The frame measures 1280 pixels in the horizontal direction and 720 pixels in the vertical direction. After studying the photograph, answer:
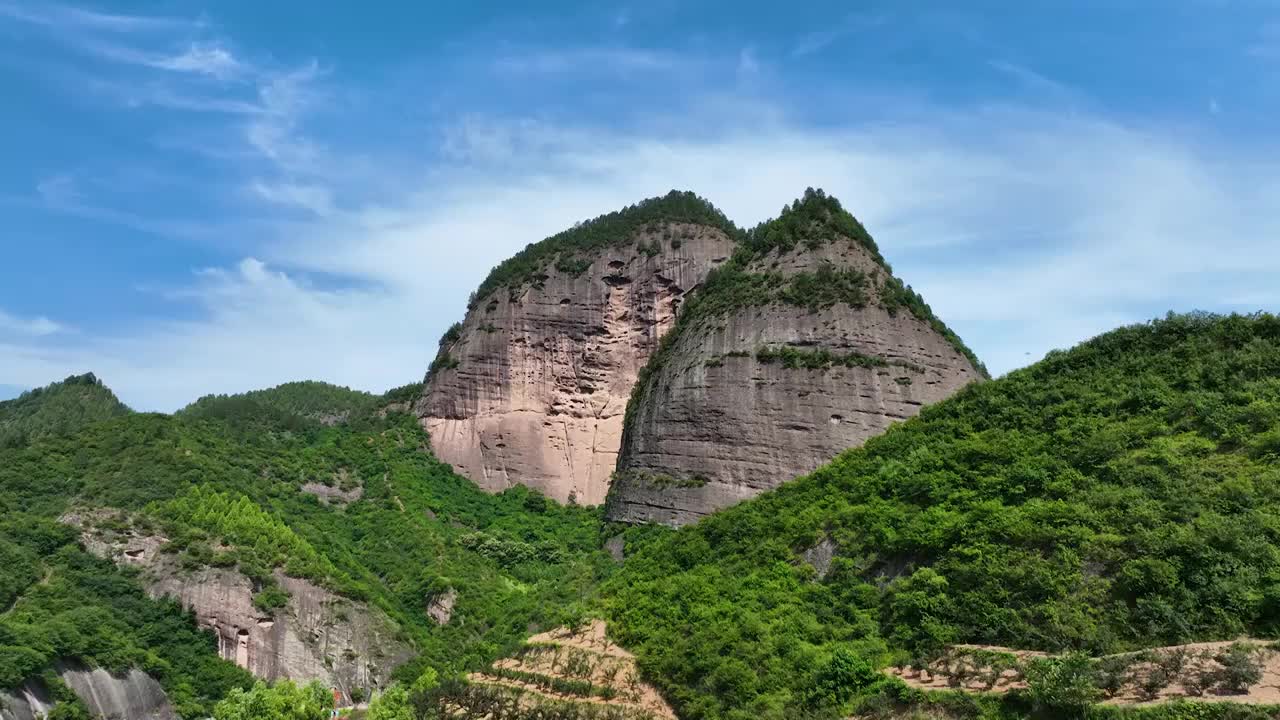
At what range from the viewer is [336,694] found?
3206cm

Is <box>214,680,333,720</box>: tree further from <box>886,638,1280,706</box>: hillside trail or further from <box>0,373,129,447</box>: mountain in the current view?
<box>0,373,129,447</box>: mountain

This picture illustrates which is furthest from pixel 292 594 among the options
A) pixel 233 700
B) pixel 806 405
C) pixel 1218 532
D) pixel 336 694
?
pixel 1218 532

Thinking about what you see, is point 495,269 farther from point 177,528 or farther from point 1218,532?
point 1218,532

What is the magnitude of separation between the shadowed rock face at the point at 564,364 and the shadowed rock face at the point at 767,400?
19.6m

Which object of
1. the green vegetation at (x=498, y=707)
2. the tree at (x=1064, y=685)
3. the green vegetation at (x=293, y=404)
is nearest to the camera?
the tree at (x=1064, y=685)

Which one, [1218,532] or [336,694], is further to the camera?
[336,694]

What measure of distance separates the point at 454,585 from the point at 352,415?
75.3 ft

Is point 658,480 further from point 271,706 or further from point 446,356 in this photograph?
point 446,356

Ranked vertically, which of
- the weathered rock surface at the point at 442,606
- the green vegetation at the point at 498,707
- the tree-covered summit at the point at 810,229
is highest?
the tree-covered summit at the point at 810,229

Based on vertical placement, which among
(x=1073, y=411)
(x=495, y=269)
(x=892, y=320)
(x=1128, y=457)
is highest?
(x=495, y=269)

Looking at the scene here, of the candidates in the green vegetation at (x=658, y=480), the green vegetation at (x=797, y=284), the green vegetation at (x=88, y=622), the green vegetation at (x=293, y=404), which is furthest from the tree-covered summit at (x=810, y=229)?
the green vegetation at (x=293, y=404)

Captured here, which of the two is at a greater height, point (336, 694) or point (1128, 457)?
point (1128, 457)

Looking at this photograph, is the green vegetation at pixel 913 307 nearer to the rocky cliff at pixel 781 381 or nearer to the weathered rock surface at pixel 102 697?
the rocky cliff at pixel 781 381

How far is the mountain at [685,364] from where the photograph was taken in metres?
30.2
